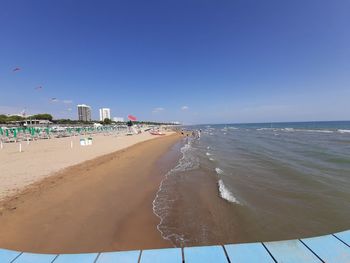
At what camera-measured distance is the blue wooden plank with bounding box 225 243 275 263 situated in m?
→ 1.66

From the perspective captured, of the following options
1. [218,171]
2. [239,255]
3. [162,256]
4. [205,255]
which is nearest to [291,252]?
[239,255]

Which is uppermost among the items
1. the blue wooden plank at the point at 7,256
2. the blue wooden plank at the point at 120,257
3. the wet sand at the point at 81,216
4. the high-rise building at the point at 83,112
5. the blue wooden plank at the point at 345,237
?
the high-rise building at the point at 83,112

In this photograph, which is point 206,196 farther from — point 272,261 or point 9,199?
point 9,199

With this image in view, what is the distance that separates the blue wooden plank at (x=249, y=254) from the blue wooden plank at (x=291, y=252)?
0.08 m

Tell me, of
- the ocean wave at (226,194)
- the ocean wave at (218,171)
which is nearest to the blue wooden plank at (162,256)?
the ocean wave at (226,194)

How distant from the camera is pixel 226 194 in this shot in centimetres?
640

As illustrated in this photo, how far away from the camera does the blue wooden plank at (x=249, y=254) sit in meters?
1.66

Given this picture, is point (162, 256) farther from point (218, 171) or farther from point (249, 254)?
point (218, 171)

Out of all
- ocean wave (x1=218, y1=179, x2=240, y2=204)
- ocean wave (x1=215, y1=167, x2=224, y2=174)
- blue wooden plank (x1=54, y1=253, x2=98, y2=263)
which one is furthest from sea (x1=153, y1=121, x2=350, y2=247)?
blue wooden plank (x1=54, y1=253, x2=98, y2=263)

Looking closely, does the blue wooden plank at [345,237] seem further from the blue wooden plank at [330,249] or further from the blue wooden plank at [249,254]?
the blue wooden plank at [249,254]

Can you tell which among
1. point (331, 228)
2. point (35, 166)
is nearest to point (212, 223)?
point (331, 228)

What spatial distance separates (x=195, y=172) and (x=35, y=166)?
8298 mm

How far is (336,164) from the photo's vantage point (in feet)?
33.5

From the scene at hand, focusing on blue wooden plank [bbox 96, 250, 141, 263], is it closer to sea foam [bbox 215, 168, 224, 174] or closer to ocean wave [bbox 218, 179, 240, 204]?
ocean wave [bbox 218, 179, 240, 204]
